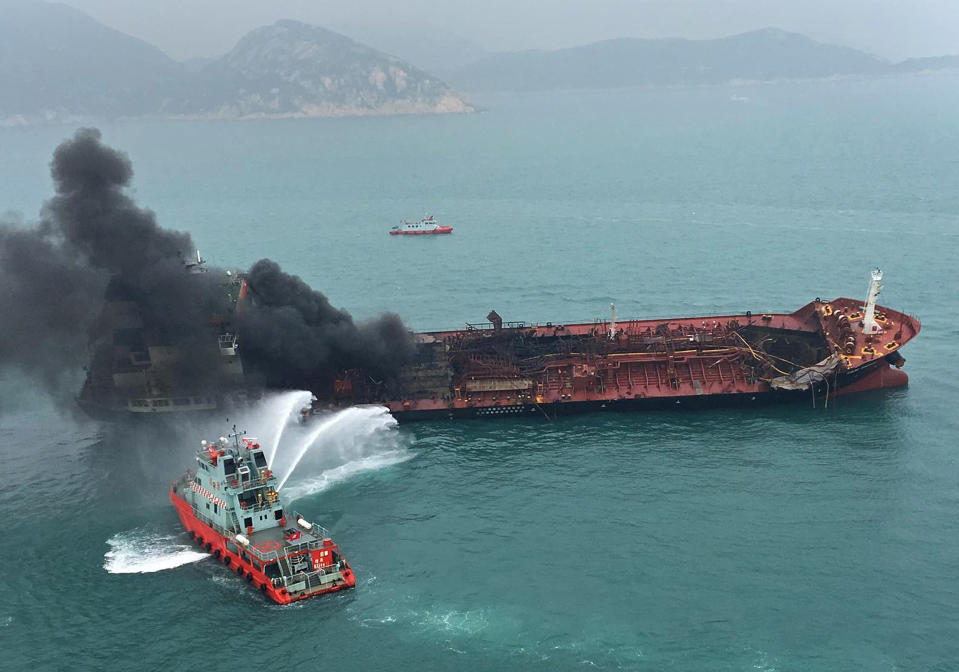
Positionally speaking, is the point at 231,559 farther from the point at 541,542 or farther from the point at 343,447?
the point at 541,542

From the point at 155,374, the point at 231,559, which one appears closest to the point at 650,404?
the point at 231,559

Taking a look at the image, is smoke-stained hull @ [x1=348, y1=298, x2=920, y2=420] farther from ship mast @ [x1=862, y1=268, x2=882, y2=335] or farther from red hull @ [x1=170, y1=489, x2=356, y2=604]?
red hull @ [x1=170, y1=489, x2=356, y2=604]

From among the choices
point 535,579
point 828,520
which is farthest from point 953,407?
point 535,579

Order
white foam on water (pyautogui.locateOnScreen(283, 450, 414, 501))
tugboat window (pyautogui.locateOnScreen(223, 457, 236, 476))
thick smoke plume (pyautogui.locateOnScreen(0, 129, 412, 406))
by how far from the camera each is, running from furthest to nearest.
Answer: thick smoke plume (pyautogui.locateOnScreen(0, 129, 412, 406)), white foam on water (pyautogui.locateOnScreen(283, 450, 414, 501)), tugboat window (pyautogui.locateOnScreen(223, 457, 236, 476))

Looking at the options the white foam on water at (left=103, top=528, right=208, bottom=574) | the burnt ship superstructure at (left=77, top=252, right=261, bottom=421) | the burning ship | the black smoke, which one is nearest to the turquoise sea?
the white foam on water at (left=103, top=528, right=208, bottom=574)

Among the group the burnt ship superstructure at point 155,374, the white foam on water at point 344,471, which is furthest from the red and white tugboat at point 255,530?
the burnt ship superstructure at point 155,374

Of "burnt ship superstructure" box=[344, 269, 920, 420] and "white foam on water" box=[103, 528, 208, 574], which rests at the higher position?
"burnt ship superstructure" box=[344, 269, 920, 420]

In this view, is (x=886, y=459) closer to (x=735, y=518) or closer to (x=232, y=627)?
(x=735, y=518)

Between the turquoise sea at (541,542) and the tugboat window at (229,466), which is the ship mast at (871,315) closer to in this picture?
the turquoise sea at (541,542)
